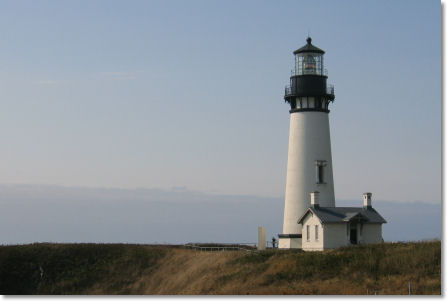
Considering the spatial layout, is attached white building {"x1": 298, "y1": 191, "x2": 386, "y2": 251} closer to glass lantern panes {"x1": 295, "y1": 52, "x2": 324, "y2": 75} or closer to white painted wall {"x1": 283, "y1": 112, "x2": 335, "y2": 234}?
white painted wall {"x1": 283, "y1": 112, "x2": 335, "y2": 234}

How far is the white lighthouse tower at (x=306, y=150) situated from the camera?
166ft

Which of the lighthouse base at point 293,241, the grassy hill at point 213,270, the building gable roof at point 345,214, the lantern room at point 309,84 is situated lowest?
the grassy hill at point 213,270

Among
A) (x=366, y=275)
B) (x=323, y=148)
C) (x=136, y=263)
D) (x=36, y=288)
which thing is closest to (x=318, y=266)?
(x=366, y=275)

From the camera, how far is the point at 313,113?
168ft

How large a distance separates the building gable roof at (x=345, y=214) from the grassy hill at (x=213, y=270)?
2810 millimetres

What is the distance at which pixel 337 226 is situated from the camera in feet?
156

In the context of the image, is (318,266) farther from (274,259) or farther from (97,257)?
(97,257)

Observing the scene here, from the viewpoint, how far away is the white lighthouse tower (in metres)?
50.6

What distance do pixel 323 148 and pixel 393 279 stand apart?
15.2 m

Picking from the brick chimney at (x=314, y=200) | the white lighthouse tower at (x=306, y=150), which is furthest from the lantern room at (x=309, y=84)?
the brick chimney at (x=314, y=200)

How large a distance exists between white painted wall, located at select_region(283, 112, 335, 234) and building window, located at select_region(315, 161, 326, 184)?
214mm

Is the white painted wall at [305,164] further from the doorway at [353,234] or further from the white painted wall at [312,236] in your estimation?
the doorway at [353,234]

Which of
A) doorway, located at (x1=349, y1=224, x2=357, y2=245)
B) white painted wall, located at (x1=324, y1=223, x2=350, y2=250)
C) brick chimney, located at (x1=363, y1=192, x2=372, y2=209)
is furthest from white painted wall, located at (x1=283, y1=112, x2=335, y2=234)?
white painted wall, located at (x1=324, y1=223, x2=350, y2=250)

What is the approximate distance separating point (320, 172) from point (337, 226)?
16.2ft
